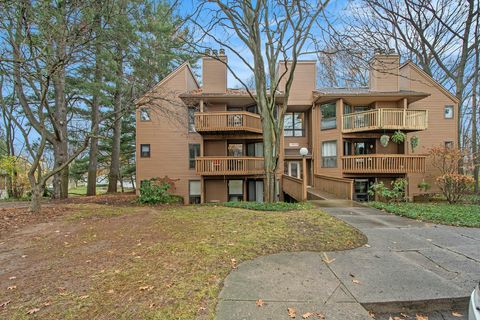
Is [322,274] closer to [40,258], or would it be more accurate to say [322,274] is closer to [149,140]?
[40,258]

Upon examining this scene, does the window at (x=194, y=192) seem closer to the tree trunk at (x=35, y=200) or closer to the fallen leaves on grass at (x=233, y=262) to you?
the tree trunk at (x=35, y=200)

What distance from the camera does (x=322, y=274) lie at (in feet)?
11.3

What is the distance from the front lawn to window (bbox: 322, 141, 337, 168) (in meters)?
8.99

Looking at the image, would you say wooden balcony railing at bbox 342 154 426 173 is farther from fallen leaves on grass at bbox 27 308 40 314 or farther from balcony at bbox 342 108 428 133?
fallen leaves on grass at bbox 27 308 40 314

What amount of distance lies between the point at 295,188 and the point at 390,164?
19.2ft

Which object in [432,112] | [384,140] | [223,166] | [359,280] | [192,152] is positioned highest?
[432,112]

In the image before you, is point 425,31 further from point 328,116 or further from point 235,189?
point 235,189

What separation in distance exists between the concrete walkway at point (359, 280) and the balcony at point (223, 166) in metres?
9.49

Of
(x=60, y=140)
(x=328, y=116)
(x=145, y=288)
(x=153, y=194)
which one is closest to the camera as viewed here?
(x=145, y=288)

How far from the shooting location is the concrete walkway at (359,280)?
8.74 feet

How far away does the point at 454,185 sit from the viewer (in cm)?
1048

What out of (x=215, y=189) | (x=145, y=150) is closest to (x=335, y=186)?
(x=215, y=189)

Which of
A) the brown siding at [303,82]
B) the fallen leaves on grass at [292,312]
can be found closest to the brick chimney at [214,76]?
the brown siding at [303,82]

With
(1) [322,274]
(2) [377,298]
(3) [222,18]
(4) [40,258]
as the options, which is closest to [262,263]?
(1) [322,274]
